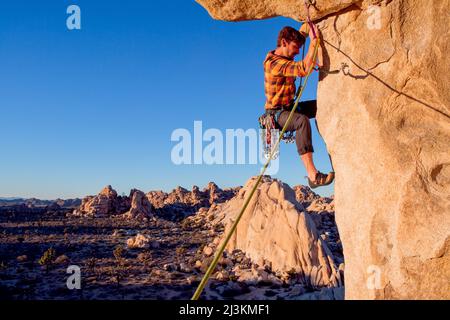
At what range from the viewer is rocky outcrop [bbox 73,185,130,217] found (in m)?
52.9

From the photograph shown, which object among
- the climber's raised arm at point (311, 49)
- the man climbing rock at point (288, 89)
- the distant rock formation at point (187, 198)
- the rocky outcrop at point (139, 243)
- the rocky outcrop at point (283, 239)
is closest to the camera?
the climber's raised arm at point (311, 49)

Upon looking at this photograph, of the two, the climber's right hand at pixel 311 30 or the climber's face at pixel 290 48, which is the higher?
the climber's right hand at pixel 311 30

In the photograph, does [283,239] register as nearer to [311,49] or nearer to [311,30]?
[311,49]

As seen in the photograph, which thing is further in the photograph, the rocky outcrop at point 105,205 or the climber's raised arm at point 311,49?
the rocky outcrop at point 105,205

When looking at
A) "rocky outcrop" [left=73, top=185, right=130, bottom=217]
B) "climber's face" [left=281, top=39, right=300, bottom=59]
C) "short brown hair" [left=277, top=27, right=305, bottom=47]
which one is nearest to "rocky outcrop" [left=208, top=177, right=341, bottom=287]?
"climber's face" [left=281, top=39, right=300, bottom=59]

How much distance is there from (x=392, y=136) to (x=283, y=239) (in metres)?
17.2

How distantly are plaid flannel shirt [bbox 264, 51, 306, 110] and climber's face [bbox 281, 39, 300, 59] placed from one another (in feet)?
0.27

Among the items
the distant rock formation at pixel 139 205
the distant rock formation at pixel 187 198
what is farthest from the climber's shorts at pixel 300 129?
the distant rock formation at pixel 187 198

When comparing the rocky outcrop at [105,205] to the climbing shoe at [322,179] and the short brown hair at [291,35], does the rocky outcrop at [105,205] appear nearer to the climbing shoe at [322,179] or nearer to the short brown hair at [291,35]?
the climbing shoe at [322,179]

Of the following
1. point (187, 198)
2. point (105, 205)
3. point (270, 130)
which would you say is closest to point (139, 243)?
point (270, 130)

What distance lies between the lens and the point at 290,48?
215 inches

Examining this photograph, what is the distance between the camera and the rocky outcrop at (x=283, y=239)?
18906 mm

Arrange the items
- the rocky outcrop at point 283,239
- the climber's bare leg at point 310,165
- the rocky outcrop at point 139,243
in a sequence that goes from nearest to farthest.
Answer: the climber's bare leg at point 310,165
the rocky outcrop at point 283,239
the rocky outcrop at point 139,243
